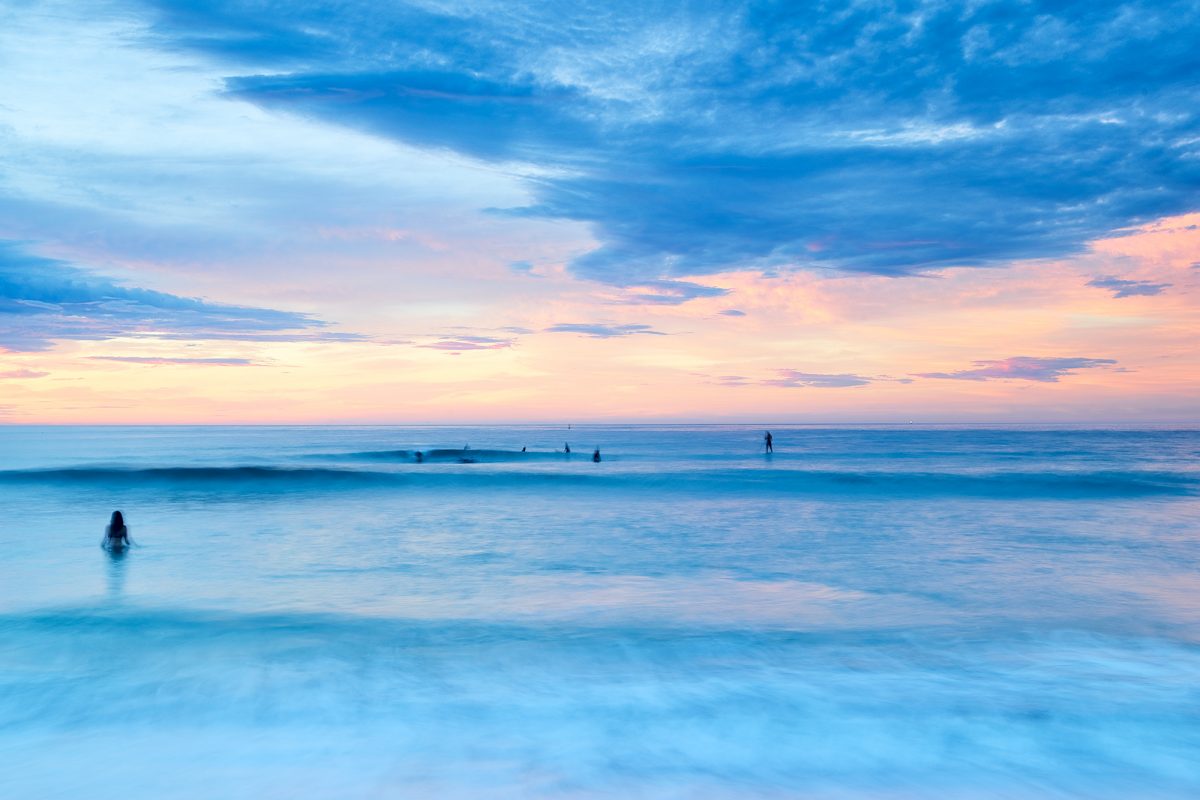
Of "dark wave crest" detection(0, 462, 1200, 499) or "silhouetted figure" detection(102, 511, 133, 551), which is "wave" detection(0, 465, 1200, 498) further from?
"silhouetted figure" detection(102, 511, 133, 551)

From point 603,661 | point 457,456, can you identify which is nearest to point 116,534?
point 603,661

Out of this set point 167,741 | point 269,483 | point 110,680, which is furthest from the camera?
point 269,483

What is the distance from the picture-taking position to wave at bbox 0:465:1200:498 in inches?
1368

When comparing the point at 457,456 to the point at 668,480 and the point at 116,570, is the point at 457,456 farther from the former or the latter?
the point at 116,570

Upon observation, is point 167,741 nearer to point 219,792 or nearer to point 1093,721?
point 219,792

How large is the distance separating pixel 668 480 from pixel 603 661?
1185 inches

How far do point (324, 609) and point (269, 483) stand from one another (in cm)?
2918

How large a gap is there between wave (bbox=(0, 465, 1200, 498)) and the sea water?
44.3 ft

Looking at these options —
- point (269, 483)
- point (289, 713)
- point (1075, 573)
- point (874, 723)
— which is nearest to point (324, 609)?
point (289, 713)

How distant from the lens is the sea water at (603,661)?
659 centimetres

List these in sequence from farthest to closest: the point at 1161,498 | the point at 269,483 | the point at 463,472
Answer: the point at 463,472
the point at 269,483
the point at 1161,498

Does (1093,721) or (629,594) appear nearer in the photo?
(1093,721)

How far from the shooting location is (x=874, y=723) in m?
7.50

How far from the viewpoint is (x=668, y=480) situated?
3944cm
